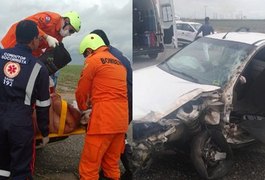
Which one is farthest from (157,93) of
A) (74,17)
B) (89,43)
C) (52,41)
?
(52,41)

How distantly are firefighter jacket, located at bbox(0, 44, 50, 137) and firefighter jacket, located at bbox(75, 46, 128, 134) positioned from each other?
0.82 feet

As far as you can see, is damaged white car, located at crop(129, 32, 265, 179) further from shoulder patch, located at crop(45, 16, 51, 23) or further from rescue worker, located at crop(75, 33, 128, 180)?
shoulder patch, located at crop(45, 16, 51, 23)

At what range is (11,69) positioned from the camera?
8.57 ft

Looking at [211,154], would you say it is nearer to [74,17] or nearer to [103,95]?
[103,95]

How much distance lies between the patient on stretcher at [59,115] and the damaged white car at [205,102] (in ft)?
3.45

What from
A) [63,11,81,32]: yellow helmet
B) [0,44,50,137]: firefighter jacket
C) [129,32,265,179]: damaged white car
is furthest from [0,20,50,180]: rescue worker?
[129,32,265,179]: damaged white car

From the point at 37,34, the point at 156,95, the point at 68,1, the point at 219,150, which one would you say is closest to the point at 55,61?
the point at 37,34

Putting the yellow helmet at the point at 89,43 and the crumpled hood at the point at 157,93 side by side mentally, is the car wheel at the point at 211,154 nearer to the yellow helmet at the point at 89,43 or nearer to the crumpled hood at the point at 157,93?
the crumpled hood at the point at 157,93

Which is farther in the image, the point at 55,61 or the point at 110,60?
the point at 55,61

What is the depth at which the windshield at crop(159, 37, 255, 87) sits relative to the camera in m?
2.10

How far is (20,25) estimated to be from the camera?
8.46 ft

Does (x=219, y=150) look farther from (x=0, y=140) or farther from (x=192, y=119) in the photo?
(x=0, y=140)

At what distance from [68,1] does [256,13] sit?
969 millimetres

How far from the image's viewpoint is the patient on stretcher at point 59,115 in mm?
3006
